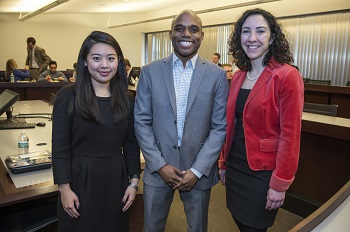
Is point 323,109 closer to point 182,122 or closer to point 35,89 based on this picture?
point 182,122

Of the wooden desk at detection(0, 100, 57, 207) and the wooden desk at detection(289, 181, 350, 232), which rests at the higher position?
the wooden desk at detection(289, 181, 350, 232)

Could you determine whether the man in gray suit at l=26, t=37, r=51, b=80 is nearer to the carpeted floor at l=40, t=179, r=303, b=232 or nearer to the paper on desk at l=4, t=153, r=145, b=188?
the carpeted floor at l=40, t=179, r=303, b=232

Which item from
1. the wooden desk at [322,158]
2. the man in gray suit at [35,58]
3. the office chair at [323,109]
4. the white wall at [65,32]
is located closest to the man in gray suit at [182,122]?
the wooden desk at [322,158]

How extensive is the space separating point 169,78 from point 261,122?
20.2 inches

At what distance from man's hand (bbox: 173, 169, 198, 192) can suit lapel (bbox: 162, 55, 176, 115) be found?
329 millimetres

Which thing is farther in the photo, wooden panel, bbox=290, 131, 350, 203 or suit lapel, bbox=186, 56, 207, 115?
wooden panel, bbox=290, 131, 350, 203

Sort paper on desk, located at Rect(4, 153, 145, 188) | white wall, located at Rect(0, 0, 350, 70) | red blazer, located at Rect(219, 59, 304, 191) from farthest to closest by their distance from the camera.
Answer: white wall, located at Rect(0, 0, 350, 70) → paper on desk, located at Rect(4, 153, 145, 188) → red blazer, located at Rect(219, 59, 304, 191)

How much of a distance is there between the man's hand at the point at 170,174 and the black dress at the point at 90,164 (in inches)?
7.7

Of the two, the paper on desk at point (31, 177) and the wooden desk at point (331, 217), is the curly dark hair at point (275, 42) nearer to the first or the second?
the wooden desk at point (331, 217)

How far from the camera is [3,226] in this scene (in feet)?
6.14

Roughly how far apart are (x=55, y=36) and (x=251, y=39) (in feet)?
41.9

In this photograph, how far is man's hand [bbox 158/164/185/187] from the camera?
1.58m

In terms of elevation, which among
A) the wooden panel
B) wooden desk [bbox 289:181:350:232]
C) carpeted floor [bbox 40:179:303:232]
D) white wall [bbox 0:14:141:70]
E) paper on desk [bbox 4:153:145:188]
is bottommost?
carpeted floor [bbox 40:179:303:232]

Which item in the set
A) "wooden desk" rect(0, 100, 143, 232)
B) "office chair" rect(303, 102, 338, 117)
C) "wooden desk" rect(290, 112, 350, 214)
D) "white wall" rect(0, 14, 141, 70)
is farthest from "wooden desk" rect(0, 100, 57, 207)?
"white wall" rect(0, 14, 141, 70)
